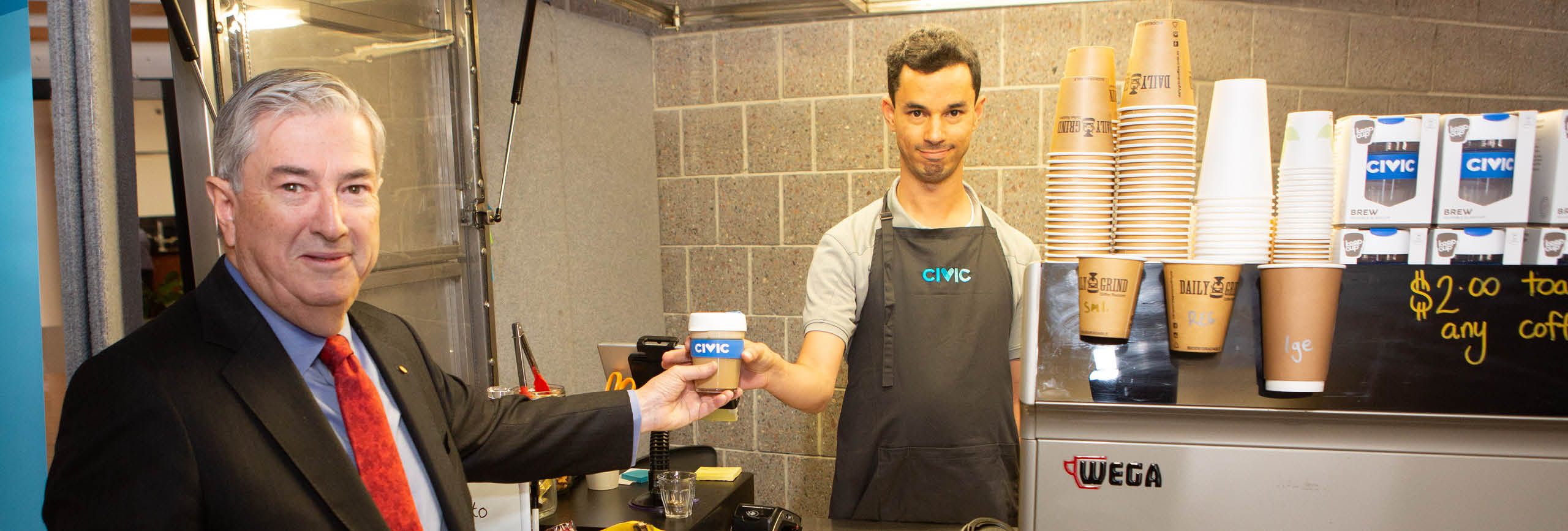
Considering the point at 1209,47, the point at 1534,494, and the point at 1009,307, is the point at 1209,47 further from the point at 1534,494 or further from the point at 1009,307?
the point at 1534,494

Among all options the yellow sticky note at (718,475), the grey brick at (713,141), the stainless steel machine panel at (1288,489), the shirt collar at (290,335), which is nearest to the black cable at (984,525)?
the stainless steel machine panel at (1288,489)

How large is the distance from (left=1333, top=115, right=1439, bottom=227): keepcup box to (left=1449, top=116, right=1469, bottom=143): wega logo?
18 millimetres

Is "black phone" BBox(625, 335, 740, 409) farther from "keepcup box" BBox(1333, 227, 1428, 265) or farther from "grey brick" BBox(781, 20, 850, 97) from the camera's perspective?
"grey brick" BBox(781, 20, 850, 97)

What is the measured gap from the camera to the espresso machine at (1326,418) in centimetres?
111

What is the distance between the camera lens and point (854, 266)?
229 centimetres

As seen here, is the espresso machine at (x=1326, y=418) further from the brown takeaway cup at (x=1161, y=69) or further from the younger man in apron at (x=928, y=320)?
the younger man in apron at (x=928, y=320)

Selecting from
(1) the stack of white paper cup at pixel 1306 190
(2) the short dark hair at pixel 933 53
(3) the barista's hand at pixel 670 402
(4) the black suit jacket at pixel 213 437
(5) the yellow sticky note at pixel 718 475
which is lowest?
(5) the yellow sticky note at pixel 718 475

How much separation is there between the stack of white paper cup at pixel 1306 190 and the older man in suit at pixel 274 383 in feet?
4.19

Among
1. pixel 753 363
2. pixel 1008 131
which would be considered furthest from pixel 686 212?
pixel 753 363

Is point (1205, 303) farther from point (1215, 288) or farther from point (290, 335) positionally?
point (290, 335)

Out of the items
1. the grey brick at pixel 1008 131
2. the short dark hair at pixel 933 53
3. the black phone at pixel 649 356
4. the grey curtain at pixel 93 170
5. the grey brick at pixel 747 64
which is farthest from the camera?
the grey brick at pixel 747 64

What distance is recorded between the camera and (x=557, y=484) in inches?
85.4

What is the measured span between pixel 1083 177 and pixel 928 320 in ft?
3.55

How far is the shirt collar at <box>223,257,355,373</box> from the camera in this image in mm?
1223
